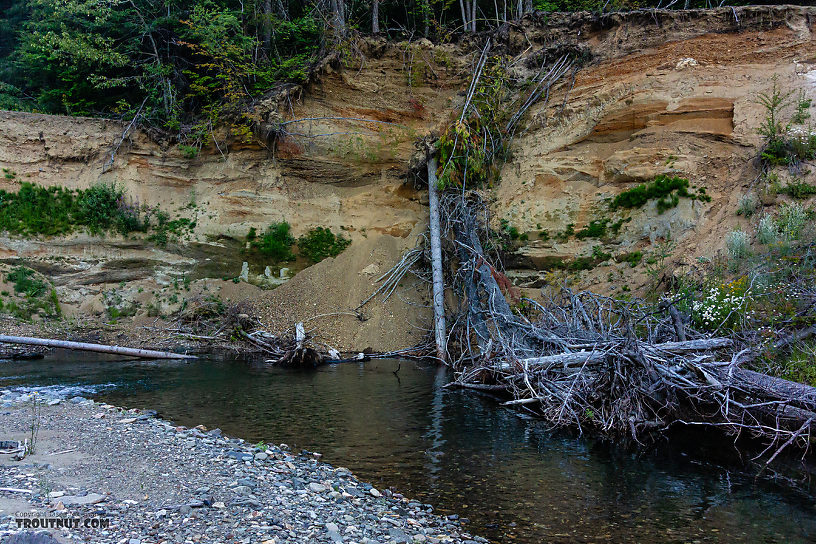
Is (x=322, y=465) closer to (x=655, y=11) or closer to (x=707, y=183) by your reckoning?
(x=707, y=183)

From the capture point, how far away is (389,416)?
888 centimetres

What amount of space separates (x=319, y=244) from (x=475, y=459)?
12042mm

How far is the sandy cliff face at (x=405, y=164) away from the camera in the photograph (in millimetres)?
14336

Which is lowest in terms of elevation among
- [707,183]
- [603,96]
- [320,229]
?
[320,229]

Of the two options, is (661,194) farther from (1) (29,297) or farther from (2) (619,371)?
(1) (29,297)

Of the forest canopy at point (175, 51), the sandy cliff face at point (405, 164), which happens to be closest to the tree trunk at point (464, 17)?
the forest canopy at point (175, 51)

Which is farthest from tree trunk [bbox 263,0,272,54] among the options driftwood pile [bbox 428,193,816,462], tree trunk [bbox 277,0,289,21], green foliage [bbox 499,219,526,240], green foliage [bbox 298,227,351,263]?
driftwood pile [bbox 428,193,816,462]

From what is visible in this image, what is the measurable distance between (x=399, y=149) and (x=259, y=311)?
7.08 m

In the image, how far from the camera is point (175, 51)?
61.6 ft

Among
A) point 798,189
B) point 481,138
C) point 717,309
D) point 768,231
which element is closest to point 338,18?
point 481,138

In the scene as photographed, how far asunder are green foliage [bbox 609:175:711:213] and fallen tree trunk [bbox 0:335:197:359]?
39.5 feet

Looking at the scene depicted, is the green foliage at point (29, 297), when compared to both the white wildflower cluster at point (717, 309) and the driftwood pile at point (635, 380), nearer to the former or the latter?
the driftwood pile at point (635, 380)

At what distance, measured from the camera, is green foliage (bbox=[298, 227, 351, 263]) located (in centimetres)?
1783

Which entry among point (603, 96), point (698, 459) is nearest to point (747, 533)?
point (698, 459)
